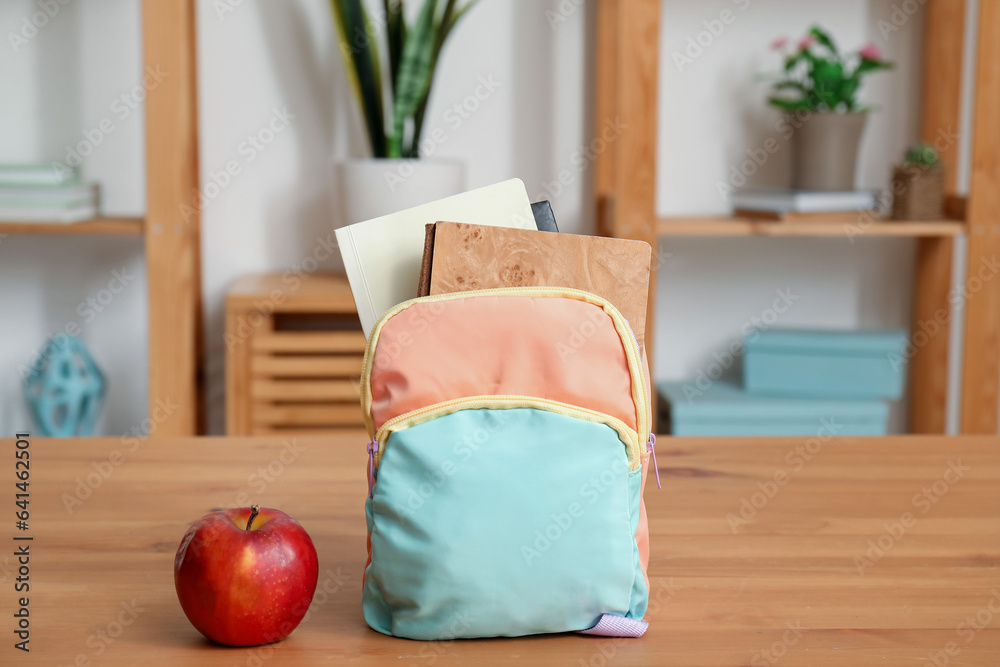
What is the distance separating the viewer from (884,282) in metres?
2.27

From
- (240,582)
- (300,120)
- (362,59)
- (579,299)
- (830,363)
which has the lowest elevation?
(830,363)

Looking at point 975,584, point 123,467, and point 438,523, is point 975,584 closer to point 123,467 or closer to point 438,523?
point 438,523

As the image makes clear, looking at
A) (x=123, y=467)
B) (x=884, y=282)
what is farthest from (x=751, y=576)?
(x=884, y=282)

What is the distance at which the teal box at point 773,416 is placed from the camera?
1961mm

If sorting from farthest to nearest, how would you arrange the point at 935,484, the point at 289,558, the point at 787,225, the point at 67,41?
the point at 67,41
the point at 787,225
the point at 935,484
the point at 289,558

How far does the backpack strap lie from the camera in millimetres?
583

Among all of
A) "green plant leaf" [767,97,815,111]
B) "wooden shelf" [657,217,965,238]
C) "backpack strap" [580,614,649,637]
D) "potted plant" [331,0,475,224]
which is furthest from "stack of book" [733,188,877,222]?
"backpack strap" [580,614,649,637]

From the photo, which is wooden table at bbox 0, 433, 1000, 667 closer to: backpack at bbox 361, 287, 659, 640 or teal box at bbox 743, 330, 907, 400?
backpack at bbox 361, 287, 659, 640

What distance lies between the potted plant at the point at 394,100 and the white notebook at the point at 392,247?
1.21 metres

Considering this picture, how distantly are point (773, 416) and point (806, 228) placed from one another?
0.38 m

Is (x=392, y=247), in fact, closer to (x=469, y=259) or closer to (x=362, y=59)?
(x=469, y=259)

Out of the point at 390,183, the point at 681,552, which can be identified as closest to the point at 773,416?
the point at 390,183

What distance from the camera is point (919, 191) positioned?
1.96 meters

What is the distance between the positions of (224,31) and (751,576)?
5.85 ft
